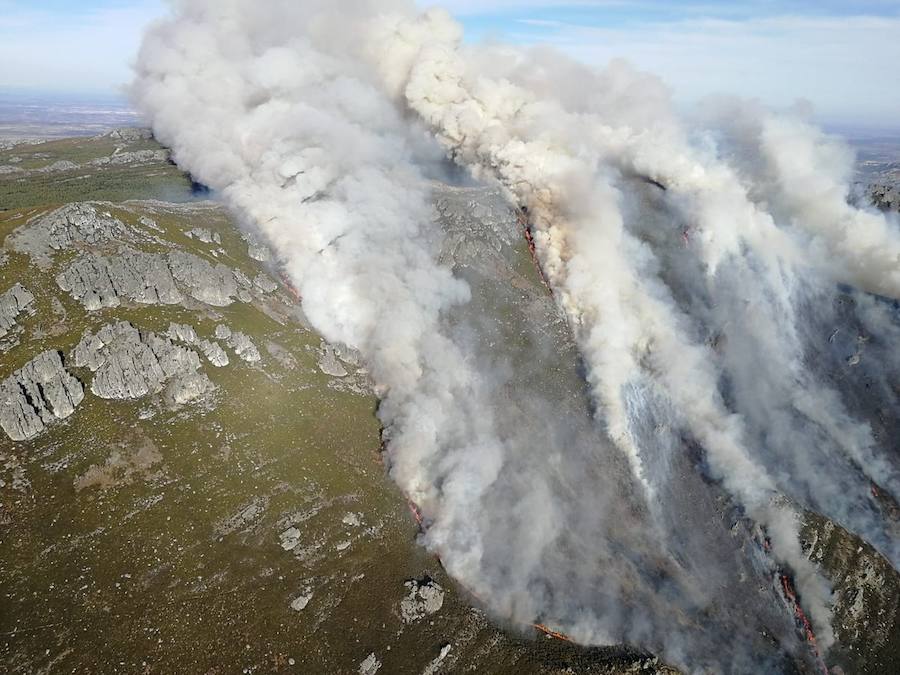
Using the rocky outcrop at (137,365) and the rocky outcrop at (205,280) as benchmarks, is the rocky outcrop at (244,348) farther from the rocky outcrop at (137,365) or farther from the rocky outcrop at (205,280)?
the rocky outcrop at (205,280)

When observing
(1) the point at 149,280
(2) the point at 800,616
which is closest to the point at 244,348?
(1) the point at 149,280

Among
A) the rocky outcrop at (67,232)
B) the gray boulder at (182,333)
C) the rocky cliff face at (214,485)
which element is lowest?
the rocky cliff face at (214,485)

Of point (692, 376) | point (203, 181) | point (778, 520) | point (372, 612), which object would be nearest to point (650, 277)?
point (692, 376)

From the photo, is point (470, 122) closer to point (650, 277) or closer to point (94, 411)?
point (650, 277)

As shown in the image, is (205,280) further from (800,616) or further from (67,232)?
(800,616)

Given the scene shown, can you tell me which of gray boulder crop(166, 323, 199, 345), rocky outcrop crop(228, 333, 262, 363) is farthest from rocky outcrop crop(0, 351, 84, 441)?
rocky outcrop crop(228, 333, 262, 363)

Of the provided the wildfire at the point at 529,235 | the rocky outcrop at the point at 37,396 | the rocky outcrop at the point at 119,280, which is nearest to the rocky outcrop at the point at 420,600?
the rocky outcrop at the point at 37,396
